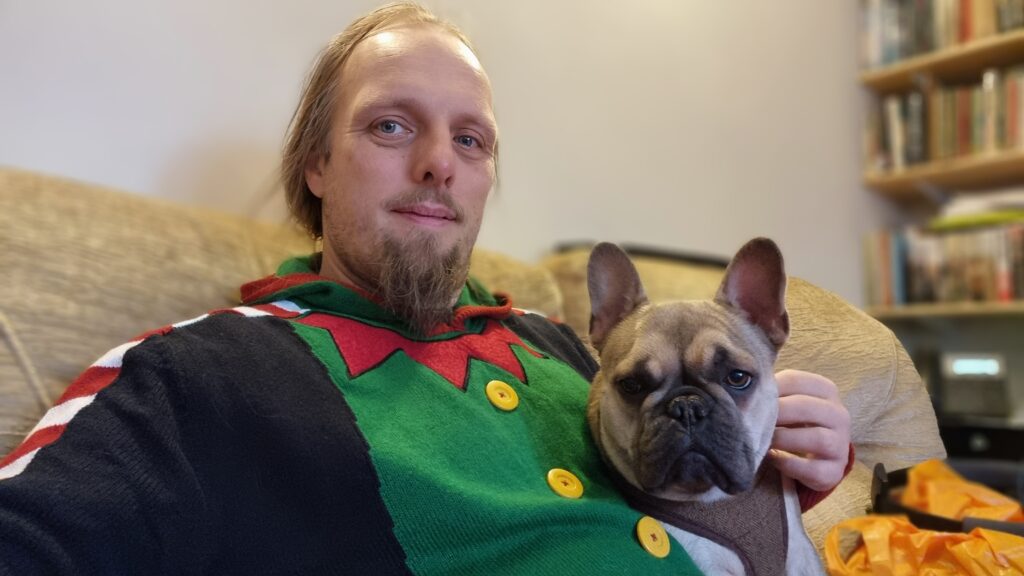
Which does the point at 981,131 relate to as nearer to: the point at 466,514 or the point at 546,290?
the point at 546,290

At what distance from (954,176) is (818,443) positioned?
2.56 meters

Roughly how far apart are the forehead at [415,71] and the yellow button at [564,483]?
1.76 ft

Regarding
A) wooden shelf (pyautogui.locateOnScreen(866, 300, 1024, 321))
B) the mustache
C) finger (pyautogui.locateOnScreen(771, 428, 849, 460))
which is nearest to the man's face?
the mustache

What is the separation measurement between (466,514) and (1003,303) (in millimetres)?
2583

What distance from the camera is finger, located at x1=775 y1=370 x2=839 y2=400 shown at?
1.00 m

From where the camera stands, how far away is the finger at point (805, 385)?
997mm

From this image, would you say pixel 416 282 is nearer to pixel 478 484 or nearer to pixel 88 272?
pixel 478 484

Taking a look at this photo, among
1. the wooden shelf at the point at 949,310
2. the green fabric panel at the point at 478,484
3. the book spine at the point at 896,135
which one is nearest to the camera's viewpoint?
the green fabric panel at the point at 478,484

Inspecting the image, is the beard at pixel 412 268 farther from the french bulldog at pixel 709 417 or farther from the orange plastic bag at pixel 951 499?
the orange plastic bag at pixel 951 499

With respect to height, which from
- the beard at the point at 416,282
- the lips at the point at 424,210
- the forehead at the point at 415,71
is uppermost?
the forehead at the point at 415,71

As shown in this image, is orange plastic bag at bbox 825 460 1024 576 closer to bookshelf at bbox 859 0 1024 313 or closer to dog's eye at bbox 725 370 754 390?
dog's eye at bbox 725 370 754 390

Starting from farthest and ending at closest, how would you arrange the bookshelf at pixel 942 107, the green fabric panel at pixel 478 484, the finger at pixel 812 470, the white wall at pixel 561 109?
1. the bookshelf at pixel 942 107
2. the white wall at pixel 561 109
3. the finger at pixel 812 470
4. the green fabric panel at pixel 478 484

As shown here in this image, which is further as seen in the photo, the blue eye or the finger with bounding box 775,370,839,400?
the blue eye

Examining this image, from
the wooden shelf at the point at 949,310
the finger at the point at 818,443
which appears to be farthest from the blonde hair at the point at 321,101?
the wooden shelf at the point at 949,310
